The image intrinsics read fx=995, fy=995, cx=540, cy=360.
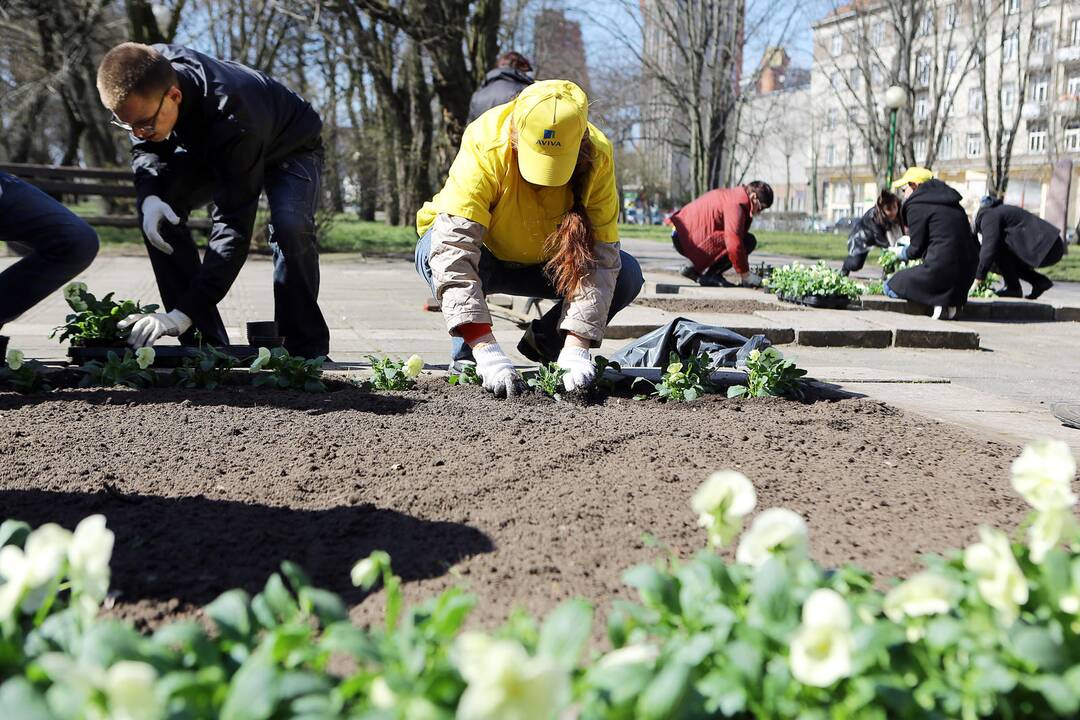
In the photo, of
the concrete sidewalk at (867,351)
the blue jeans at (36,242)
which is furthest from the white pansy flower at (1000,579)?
the blue jeans at (36,242)

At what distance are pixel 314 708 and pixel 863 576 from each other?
87cm

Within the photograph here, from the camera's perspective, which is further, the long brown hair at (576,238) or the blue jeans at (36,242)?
the blue jeans at (36,242)

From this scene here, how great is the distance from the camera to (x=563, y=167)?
3379 millimetres

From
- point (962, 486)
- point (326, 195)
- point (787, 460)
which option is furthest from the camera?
point (326, 195)

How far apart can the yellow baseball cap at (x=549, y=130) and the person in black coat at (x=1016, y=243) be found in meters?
7.91

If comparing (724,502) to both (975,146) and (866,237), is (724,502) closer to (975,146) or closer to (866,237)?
(866,237)

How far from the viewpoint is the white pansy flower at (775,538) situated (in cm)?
134

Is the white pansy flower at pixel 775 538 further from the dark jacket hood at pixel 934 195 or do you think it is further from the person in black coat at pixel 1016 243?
the person in black coat at pixel 1016 243

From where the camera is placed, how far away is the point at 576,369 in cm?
362

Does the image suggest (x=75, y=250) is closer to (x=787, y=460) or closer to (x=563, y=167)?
(x=563, y=167)

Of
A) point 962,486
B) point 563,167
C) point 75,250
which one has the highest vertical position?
point 563,167

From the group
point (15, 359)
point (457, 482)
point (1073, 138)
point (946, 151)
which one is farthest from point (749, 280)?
point (946, 151)

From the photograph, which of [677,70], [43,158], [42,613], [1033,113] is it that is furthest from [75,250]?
[1033,113]

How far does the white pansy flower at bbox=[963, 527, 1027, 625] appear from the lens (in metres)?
1.24
